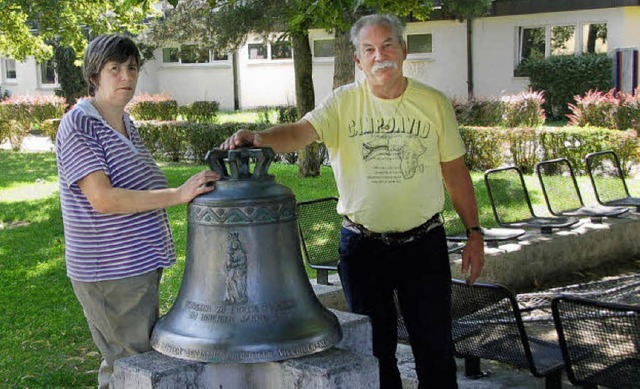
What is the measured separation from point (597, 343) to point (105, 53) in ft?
8.49

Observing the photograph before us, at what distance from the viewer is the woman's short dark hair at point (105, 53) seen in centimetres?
350

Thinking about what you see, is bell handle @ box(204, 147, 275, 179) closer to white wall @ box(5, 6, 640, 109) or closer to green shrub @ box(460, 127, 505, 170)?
green shrub @ box(460, 127, 505, 170)

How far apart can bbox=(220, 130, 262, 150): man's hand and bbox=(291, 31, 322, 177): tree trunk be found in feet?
34.7

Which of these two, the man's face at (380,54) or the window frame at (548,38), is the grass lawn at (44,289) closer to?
the man's face at (380,54)

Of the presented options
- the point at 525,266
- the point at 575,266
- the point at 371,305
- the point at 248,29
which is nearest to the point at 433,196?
the point at 371,305

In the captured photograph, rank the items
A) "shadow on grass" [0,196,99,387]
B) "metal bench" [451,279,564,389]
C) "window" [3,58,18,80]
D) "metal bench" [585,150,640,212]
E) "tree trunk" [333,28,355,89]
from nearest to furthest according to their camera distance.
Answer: "metal bench" [451,279,564,389] < "shadow on grass" [0,196,99,387] < "metal bench" [585,150,640,212] < "tree trunk" [333,28,355,89] < "window" [3,58,18,80]

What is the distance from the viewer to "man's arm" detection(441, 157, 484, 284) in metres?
4.07

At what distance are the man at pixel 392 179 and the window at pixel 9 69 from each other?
117ft

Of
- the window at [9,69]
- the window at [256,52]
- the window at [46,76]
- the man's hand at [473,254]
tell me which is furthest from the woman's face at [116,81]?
the window at [9,69]

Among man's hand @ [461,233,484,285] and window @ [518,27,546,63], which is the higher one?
window @ [518,27,546,63]

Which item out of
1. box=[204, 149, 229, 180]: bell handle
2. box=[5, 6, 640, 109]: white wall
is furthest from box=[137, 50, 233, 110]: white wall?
box=[204, 149, 229, 180]: bell handle

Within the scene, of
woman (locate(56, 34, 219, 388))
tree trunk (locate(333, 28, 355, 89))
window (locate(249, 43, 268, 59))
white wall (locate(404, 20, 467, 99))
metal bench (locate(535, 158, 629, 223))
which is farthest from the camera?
window (locate(249, 43, 268, 59))

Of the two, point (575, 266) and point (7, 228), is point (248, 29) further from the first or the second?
point (575, 266)

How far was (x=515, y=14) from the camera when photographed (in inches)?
1024
